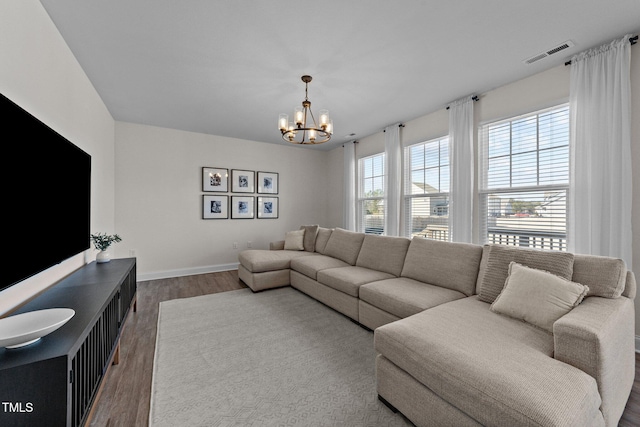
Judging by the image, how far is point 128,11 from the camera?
1.99 meters

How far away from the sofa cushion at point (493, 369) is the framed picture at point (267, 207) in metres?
4.45

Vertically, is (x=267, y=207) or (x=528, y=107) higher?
(x=528, y=107)

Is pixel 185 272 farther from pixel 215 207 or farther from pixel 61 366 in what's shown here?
pixel 61 366

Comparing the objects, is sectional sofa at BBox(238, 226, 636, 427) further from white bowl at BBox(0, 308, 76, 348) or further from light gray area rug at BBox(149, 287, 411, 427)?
white bowl at BBox(0, 308, 76, 348)

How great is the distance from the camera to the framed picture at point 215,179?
5094 millimetres

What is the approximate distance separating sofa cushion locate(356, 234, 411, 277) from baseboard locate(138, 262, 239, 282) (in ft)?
9.62

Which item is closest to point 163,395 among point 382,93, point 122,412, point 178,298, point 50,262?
point 122,412

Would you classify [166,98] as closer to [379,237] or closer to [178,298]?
[178,298]

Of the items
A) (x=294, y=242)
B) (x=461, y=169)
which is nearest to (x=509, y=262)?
(x=461, y=169)

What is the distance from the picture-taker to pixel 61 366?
110 centimetres

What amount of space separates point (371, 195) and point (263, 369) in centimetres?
398

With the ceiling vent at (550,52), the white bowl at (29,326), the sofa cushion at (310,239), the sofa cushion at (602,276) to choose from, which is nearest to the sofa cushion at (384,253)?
the sofa cushion at (310,239)

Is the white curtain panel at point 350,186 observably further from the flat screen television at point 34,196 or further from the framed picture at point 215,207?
the flat screen television at point 34,196

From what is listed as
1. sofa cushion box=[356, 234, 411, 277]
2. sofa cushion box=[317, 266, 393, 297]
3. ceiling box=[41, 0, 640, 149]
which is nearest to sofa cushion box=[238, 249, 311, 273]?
sofa cushion box=[317, 266, 393, 297]
